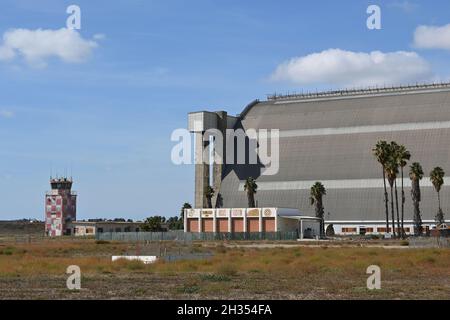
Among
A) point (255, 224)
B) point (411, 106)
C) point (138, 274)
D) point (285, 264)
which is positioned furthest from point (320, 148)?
point (138, 274)

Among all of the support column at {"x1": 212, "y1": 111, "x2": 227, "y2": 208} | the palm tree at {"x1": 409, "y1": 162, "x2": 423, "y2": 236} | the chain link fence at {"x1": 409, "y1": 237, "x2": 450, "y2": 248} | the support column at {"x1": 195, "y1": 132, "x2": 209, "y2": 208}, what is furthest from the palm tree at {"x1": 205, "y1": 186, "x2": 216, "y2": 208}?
the chain link fence at {"x1": 409, "y1": 237, "x2": 450, "y2": 248}

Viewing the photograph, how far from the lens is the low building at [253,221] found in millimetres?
143000

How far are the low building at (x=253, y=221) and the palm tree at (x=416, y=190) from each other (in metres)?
18.6

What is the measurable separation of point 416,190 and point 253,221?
3075 centimetres

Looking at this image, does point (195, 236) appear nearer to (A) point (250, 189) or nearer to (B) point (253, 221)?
(B) point (253, 221)

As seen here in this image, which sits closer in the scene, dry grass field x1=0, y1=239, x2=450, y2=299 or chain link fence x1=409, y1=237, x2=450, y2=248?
dry grass field x1=0, y1=239, x2=450, y2=299

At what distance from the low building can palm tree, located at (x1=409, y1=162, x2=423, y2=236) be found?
61.0 ft

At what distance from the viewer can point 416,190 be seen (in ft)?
454

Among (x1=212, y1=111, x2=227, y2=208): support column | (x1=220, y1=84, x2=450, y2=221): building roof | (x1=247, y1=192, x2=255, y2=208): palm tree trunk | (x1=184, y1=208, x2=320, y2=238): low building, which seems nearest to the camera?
(x1=184, y1=208, x2=320, y2=238): low building

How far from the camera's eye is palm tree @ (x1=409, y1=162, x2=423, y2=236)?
5285 inches

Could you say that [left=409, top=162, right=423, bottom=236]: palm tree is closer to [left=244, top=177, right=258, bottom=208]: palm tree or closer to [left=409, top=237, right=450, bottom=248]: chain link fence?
[left=244, top=177, right=258, bottom=208]: palm tree

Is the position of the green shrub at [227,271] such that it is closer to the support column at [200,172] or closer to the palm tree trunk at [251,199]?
the palm tree trunk at [251,199]

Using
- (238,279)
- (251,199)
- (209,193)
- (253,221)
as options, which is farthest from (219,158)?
(238,279)
